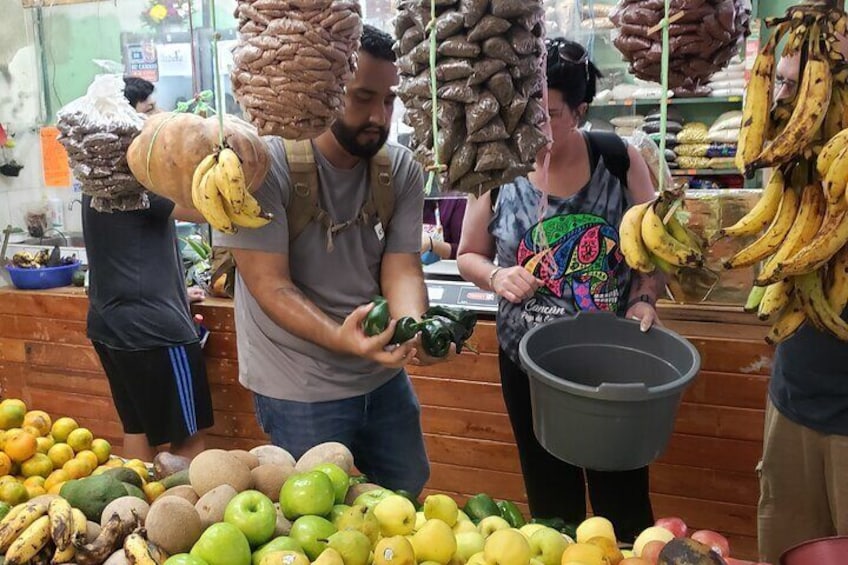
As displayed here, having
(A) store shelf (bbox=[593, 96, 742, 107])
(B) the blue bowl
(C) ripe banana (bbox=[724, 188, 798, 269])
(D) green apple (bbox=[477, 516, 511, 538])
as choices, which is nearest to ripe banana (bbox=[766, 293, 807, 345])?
(C) ripe banana (bbox=[724, 188, 798, 269])

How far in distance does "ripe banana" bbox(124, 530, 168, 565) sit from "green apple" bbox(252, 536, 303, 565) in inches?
5.7

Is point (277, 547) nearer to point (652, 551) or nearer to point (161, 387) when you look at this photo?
point (652, 551)

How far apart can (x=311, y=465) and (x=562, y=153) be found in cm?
113

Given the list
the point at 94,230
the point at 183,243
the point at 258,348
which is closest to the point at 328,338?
the point at 258,348

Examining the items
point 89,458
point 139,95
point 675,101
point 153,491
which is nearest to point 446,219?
point 139,95

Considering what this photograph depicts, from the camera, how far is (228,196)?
1.34 m

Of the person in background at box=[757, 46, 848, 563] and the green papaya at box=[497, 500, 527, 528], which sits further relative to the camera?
the person in background at box=[757, 46, 848, 563]

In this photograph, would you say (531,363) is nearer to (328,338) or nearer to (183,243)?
(328,338)

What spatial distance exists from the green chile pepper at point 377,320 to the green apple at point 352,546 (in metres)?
0.57

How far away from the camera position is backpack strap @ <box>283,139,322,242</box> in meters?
1.87

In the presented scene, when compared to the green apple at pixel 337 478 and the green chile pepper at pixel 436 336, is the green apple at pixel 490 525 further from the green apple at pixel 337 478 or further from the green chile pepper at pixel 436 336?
the green chile pepper at pixel 436 336

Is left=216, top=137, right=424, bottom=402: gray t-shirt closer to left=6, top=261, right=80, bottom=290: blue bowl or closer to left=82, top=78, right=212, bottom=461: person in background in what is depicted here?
left=82, top=78, right=212, bottom=461: person in background

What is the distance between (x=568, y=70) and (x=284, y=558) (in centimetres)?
139

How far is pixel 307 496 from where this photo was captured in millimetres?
1288
